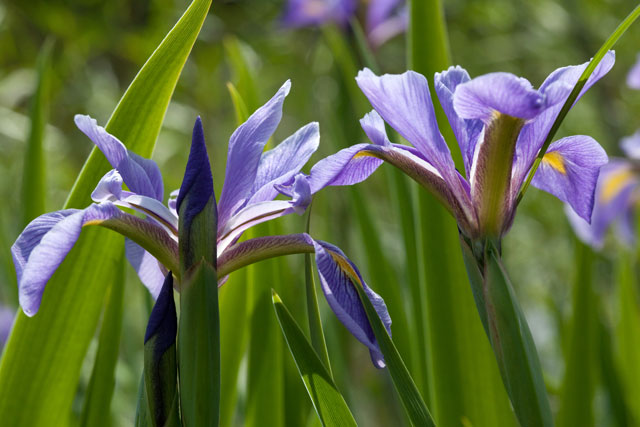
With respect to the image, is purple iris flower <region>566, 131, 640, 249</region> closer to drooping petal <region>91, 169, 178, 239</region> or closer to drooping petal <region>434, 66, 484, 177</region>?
drooping petal <region>434, 66, 484, 177</region>

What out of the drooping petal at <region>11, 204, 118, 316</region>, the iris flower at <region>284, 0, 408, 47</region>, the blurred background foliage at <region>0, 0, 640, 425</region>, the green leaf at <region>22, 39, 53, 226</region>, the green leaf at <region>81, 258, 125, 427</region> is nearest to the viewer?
the drooping petal at <region>11, 204, 118, 316</region>

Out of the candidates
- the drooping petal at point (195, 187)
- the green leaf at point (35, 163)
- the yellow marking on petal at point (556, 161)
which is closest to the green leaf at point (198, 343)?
the drooping petal at point (195, 187)

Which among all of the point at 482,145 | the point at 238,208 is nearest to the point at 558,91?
the point at 482,145

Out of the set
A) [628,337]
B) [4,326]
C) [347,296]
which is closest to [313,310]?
[347,296]

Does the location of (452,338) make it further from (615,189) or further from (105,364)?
(615,189)

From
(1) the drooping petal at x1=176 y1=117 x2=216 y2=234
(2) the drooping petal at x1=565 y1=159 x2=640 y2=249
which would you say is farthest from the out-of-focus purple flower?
(2) the drooping petal at x1=565 y1=159 x2=640 y2=249

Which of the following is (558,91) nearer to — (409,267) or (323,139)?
(409,267)

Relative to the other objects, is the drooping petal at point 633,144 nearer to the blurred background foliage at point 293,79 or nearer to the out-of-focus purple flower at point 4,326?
the blurred background foliage at point 293,79
